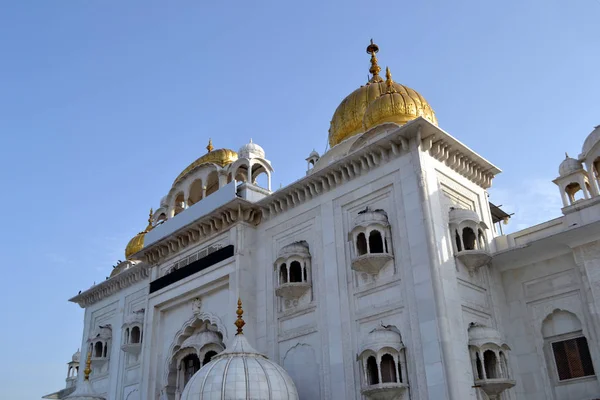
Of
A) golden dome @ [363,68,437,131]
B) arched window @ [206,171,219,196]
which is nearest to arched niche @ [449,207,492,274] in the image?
golden dome @ [363,68,437,131]

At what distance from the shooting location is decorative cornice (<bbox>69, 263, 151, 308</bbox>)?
21.4m

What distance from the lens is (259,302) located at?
15516 mm

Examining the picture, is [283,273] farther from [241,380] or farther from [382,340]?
[382,340]

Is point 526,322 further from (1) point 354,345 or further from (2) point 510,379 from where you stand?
(1) point 354,345

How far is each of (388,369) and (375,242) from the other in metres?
2.75

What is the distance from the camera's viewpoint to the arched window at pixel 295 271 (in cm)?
1484

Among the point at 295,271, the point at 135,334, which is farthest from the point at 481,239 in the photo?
the point at 135,334

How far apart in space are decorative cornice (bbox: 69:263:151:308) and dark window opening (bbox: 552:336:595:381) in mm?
12407

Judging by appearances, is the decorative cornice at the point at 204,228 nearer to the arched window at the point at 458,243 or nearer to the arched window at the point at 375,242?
the arched window at the point at 375,242

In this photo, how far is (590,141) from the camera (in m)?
14.1

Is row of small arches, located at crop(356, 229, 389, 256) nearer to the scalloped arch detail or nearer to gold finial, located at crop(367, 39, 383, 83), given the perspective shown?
the scalloped arch detail

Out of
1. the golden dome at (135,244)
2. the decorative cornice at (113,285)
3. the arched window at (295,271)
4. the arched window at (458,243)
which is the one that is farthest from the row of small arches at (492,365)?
the golden dome at (135,244)

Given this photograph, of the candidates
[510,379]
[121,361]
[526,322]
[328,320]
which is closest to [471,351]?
[510,379]

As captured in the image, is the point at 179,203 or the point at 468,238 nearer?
the point at 468,238
